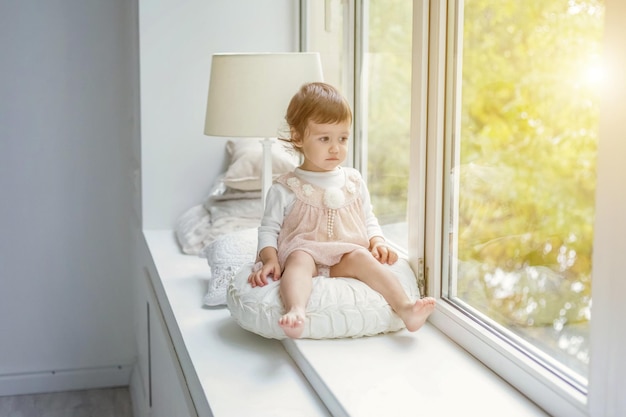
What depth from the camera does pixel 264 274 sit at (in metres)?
1.61

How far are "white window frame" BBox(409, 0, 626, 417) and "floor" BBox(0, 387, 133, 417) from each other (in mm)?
1869

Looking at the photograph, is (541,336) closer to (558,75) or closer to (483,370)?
(483,370)

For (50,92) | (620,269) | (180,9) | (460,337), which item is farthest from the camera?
(50,92)

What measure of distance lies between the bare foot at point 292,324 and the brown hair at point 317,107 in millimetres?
394

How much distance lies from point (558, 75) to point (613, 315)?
1.24 ft

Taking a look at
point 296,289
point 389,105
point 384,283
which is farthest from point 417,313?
point 389,105

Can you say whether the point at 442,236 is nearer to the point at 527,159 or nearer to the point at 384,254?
the point at 384,254

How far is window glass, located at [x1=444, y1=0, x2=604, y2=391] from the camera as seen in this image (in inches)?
46.2

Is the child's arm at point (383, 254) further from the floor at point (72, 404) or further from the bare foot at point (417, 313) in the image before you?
the floor at point (72, 404)

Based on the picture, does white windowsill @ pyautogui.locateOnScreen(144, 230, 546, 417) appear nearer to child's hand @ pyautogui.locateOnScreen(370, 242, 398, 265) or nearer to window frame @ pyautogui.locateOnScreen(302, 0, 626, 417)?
window frame @ pyautogui.locateOnScreen(302, 0, 626, 417)

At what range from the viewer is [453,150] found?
1.66m

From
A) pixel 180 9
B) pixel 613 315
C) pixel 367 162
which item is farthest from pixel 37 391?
pixel 613 315

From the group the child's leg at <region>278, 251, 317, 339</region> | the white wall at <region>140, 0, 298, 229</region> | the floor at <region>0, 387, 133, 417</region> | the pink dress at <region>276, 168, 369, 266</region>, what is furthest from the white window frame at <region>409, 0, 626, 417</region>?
the floor at <region>0, 387, 133, 417</region>

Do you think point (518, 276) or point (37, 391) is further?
point (37, 391)
